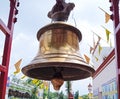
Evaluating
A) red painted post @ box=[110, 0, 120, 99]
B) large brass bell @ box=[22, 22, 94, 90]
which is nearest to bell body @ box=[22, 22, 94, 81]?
large brass bell @ box=[22, 22, 94, 90]

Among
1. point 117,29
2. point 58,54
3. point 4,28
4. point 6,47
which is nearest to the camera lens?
point 58,54

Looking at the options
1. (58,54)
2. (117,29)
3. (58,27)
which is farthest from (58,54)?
(117,29)

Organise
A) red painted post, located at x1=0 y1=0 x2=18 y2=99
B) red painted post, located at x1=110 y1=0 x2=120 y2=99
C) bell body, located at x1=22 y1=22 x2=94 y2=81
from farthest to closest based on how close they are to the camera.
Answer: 1. red painted post, located at x1=0 y1=0 x2=18 y2=99
2. red painted post, located at x1=110 y1=0 x2=120 y2=99
3. bell body, located at x1=22 y1=22 x2=94 y2=81

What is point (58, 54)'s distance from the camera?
208 cm

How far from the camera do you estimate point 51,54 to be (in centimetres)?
210

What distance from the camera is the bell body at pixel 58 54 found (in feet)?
6.59

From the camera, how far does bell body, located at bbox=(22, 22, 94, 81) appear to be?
2.01m

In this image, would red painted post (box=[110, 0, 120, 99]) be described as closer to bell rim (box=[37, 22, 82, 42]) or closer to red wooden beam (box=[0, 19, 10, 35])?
bell rim (box=[37, 22, 82, 42])

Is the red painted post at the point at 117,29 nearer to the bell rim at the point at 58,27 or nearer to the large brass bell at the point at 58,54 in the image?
the large brass bell at the point at 58,54

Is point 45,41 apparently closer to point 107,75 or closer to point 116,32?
point 116,32

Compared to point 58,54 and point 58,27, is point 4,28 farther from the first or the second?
point 58,54

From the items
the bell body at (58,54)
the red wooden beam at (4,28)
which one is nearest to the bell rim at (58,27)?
the bell body at (58,54)

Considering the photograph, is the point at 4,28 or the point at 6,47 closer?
the point at 4,28

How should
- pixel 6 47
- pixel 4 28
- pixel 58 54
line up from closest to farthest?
pixel 58 54 → pixel 4 28 → pixel 6 47
